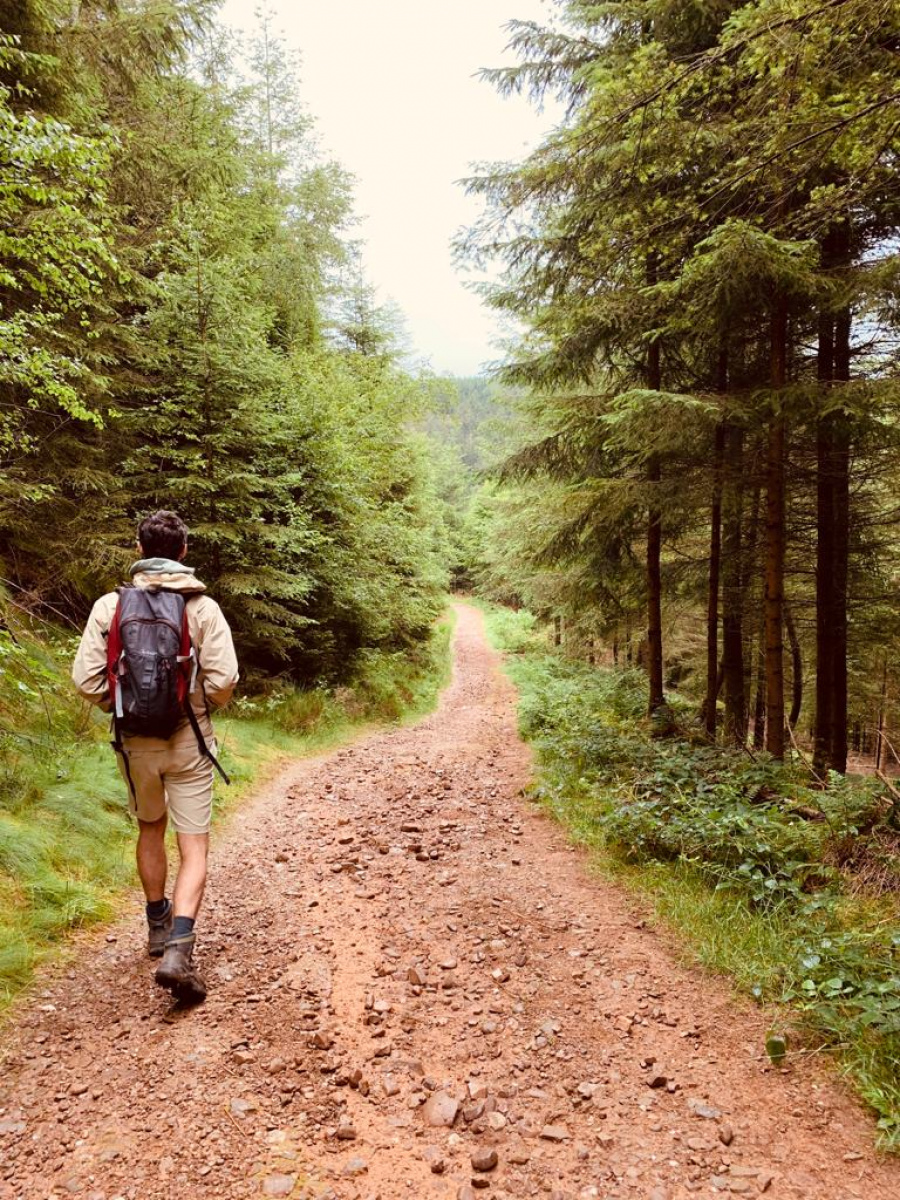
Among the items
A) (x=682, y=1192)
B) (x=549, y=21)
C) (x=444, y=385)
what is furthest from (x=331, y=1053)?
(x=444, y=385)

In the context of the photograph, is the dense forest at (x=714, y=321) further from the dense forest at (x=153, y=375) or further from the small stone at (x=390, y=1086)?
the small stone at (x=390, y=1086)

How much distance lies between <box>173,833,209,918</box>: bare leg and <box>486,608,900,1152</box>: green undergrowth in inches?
122

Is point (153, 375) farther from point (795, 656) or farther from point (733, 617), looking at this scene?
point (795, 656)

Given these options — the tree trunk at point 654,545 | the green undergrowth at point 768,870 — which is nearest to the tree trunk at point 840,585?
the green undergrowth at point 768,870

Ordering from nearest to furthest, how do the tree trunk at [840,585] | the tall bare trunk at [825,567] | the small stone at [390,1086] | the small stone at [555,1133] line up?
the small stone at [555,1133] < the small stone at [390,1086] < the tall bare trunk at [825,567] < the tree trunk at [840,585]

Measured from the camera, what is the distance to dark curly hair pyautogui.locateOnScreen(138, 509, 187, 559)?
139 inches

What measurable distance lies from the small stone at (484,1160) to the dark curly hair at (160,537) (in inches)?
132

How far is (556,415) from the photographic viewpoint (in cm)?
907

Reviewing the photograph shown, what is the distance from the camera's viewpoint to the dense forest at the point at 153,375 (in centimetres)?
607

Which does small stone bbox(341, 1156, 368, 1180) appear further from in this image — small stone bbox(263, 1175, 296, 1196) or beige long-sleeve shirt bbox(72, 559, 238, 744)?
beige long-sleeve shirt bbox(72, 559, 238, 744)

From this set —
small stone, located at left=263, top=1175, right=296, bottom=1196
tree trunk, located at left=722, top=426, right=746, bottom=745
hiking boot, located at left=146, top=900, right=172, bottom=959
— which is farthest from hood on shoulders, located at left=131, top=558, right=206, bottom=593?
tree trunk, located at left=722, top=426, right=746, bottom=745

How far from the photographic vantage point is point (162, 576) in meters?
3.40

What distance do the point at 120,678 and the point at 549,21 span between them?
10.7 metres

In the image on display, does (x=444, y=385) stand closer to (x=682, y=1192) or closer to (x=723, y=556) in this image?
(x=723, y=556)
